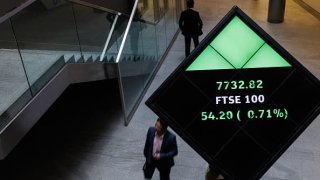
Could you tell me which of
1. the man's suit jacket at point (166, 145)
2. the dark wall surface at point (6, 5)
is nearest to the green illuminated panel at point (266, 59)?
the man's suit jacket at point (166, 145)

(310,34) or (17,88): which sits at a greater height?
(17,88)

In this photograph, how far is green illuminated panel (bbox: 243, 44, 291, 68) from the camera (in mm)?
3053

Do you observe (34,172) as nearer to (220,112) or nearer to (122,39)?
(122,39)

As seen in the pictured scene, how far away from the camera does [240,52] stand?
10.0ft

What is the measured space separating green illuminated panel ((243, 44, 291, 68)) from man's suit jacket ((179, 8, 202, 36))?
606cm

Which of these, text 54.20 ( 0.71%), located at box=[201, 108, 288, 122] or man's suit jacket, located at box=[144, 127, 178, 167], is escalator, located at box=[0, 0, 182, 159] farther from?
text 54.20 ( 0.71%), located at box=[201, 108, 288, 122]

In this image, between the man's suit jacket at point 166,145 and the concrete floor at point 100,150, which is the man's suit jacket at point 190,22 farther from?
the man's suit jacket at point 166,145

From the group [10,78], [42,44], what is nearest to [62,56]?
[42,44]

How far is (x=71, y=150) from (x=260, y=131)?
14.4 ft

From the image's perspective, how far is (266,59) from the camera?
3.07 m

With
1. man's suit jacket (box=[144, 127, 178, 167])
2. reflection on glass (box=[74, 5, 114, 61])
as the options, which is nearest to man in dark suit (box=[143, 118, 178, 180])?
man's suit jacket (box=[144, 127, 178, 167])

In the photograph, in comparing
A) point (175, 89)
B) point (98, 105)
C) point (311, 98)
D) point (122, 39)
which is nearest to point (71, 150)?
point (98, 105)

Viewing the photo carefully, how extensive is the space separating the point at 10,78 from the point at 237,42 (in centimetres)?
344

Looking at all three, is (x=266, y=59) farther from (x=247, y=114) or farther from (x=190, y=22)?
(x=190, y=22)
